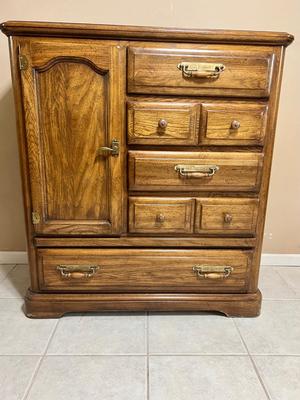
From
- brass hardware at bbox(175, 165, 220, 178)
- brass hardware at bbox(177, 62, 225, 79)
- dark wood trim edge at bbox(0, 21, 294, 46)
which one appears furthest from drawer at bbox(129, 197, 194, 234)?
dark wood trim edge at bbox(0, 21, 294, 46)

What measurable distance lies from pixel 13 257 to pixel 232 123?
1432 mm

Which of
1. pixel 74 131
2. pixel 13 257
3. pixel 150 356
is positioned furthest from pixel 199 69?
pixel 13 257

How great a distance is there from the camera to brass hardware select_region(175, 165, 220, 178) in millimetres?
1157

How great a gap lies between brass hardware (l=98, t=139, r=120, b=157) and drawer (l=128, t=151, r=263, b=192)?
0.05m

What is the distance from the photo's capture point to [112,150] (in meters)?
1.13

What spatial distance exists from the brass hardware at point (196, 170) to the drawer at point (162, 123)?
0.31 feet

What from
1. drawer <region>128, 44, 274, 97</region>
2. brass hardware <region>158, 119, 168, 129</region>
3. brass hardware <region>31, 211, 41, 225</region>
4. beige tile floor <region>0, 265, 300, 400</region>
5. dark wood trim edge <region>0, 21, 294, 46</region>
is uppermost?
dark wood trim edge <region>0, 21, 294, 46</region>

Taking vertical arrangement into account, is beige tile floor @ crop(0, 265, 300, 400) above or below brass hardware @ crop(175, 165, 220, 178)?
below

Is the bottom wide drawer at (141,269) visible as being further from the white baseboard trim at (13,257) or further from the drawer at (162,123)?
the white baseboard trim at (13,257)

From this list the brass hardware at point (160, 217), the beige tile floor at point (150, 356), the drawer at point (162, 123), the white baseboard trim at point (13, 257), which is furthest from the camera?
the white baseboard trim at point (13, 257)

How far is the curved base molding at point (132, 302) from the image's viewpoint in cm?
129

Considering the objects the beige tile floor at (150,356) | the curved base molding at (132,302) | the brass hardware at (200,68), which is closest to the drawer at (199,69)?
the brass hardware at (200,68)

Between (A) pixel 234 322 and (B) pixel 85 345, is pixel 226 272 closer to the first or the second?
(A) pixel 234 322

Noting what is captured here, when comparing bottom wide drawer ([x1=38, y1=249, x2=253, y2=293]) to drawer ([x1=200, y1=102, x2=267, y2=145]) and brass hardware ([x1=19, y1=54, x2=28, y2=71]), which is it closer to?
drawer ([x1=200, y1=102, x2=267, y2=145])
